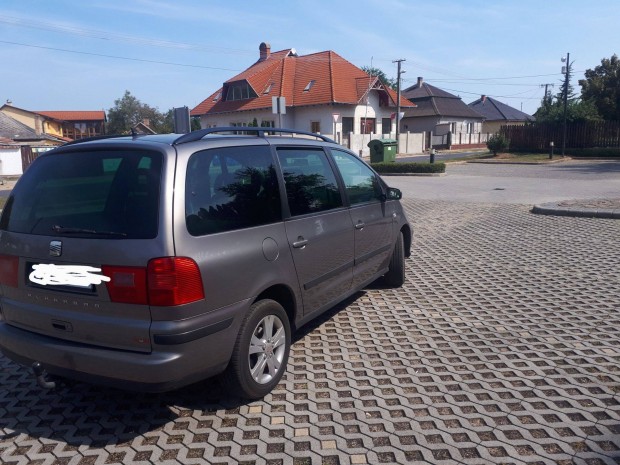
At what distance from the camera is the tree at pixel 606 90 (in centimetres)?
3697

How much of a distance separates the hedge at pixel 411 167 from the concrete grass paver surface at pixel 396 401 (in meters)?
18.0

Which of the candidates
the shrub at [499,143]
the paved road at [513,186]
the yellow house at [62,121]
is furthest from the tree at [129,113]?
the paved road at [513,186]

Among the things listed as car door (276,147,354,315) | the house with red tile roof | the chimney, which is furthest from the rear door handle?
the chimney

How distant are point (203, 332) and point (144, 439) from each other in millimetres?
818

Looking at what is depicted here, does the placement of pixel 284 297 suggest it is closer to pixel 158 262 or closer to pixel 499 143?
pixel 158 262

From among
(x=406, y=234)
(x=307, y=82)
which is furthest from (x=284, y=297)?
(x=307, y=82)

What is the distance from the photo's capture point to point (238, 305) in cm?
331

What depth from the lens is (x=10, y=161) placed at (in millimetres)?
33781

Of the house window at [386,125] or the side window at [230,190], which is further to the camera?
the house window at [386,125]

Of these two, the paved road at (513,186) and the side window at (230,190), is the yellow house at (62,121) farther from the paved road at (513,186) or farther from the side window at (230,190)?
the side window at (230,190)

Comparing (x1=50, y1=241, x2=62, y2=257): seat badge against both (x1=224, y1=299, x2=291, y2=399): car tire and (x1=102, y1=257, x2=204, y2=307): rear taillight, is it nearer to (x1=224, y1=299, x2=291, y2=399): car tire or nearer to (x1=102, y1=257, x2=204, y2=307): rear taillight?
(x1=102, y1=257, x2=204, y2=307): rear taillight

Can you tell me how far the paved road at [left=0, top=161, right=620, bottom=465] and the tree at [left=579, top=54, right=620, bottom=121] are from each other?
122 feet

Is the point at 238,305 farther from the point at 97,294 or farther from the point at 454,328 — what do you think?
the point at 454,328

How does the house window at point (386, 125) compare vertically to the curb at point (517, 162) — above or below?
above
